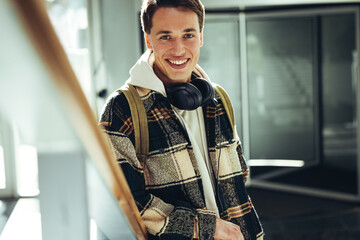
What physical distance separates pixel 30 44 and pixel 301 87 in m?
5.39

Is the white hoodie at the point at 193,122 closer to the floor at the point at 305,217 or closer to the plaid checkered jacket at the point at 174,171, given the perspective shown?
the plaid checkered jacket at the point at 174,171

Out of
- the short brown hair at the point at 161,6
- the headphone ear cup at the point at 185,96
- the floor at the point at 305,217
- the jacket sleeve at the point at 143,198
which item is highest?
the short brown hair at the point at 161,6

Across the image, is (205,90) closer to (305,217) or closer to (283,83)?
(305,217)

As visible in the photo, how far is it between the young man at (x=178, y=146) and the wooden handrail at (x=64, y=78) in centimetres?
52

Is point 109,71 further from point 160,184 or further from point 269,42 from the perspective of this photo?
point 160,184

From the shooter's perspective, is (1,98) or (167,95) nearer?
(1,98)

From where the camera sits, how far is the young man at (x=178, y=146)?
98 cm

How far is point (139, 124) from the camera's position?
1015mm

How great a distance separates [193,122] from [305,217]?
10.9ft

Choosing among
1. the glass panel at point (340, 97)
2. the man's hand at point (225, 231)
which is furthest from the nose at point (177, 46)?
the glass panel at point (340, 97)

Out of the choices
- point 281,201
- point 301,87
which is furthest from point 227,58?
point 281,201

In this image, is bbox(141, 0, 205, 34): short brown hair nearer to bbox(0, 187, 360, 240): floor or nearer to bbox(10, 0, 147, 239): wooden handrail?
bbox(10, 0, 147, 239): wooden handrail

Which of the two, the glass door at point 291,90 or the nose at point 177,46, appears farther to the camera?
the glass door at point 291,90

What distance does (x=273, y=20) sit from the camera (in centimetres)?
514
